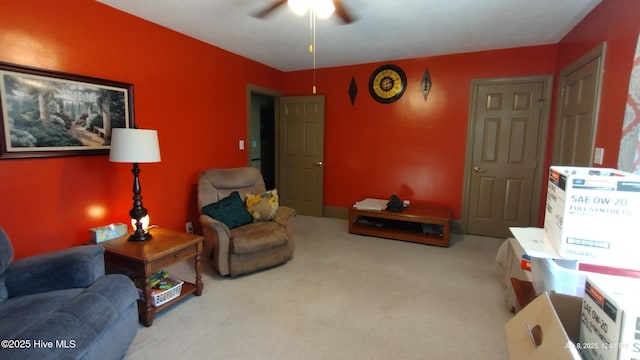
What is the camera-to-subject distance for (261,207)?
3287 mm

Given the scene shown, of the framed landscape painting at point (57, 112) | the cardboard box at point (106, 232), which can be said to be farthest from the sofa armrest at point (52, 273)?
the framed landscape painting at point (57, 112)

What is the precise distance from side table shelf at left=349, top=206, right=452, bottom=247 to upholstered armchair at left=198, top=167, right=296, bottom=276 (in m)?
1.28

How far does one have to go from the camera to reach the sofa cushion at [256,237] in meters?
2.76

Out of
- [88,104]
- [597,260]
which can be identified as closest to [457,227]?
[597,260]

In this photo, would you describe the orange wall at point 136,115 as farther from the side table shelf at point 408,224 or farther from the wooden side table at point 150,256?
the side table shelf at point 408,224

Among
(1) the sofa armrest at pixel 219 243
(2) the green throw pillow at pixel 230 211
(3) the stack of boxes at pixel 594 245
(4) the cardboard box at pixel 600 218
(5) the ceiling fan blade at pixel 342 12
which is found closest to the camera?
(3) the stack of boxes at pixel 594 245

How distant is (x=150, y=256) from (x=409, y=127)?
3650 millimetres

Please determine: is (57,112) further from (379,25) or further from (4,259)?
(379,25)

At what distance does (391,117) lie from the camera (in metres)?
4.50

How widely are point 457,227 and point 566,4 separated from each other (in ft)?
9.09

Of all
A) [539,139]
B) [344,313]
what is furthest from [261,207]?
[539,139]

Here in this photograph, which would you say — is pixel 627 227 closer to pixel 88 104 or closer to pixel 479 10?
pixel 479 10

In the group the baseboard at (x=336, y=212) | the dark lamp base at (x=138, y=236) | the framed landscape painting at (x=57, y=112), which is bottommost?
the baseboard at (x=336, y=212)

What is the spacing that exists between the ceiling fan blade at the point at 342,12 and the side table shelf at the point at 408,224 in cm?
232
